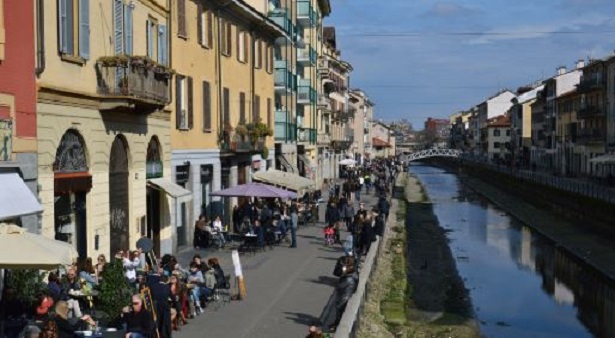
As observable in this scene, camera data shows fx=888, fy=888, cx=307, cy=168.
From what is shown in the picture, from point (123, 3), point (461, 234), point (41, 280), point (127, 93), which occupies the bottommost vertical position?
point (461, 234)

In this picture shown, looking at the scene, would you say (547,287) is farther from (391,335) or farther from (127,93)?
(127,93)

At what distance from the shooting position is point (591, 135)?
85750 millimetres

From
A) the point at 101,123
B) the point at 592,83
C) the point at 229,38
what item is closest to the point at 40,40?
the point at 101,123

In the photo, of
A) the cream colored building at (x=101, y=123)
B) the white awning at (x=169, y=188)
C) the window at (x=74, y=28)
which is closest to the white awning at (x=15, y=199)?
the cream colored building at (x=101, y=123)

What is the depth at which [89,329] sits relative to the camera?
13.7 metres

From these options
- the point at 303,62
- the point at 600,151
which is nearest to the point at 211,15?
the point at 303,62

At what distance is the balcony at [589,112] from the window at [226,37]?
57849 mm

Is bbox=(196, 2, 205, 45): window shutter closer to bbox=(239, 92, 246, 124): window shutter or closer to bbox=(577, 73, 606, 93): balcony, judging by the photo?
bbox=(239, 92, 246, 124): window shutter

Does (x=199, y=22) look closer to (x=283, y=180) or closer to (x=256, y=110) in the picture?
(x=283, y=180)

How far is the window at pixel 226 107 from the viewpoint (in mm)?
33594

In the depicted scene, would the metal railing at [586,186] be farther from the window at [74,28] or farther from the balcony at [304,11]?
the window at [74,28]

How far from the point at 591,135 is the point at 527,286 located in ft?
181

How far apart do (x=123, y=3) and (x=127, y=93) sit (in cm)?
289

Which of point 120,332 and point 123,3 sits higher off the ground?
point 123,3
